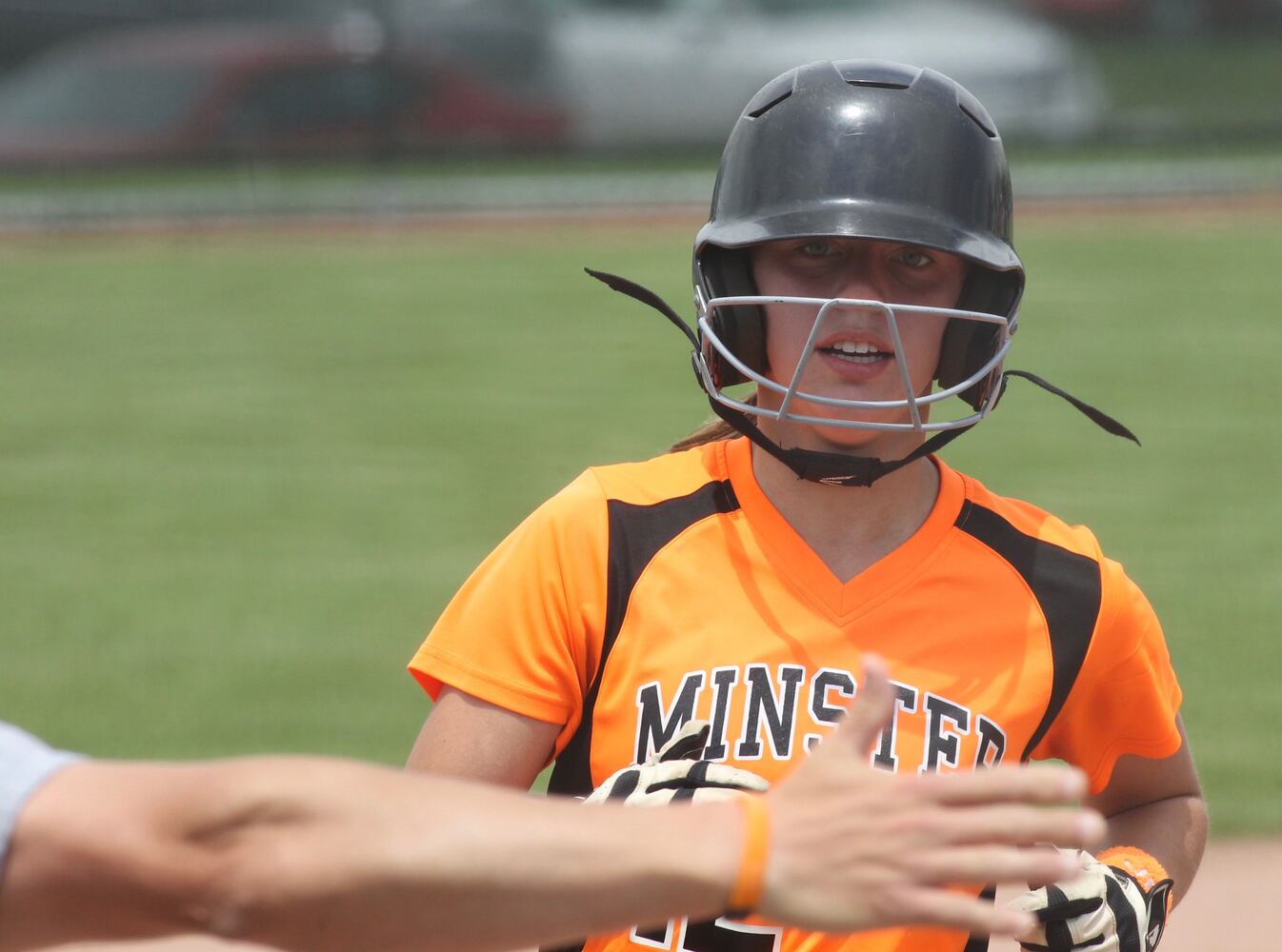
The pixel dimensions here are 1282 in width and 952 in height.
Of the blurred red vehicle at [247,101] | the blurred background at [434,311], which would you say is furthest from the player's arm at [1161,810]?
the blurred red vehicle at [247,101]

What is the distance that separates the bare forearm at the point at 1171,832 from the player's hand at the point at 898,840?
1149 mm

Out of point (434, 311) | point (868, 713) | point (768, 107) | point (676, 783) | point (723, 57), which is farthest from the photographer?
point (723, 57)

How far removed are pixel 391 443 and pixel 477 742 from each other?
7.21 metres

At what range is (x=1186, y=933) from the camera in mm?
4312

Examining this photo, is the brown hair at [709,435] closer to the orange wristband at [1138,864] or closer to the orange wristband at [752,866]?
the orange wristband at [1138,864]

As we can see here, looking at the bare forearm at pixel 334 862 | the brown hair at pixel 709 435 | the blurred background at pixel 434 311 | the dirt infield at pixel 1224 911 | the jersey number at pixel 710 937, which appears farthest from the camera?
A: the blurred background at pixel 434 311

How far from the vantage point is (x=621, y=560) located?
2404 mm

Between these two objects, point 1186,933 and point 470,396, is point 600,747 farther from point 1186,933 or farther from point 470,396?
point 470,396

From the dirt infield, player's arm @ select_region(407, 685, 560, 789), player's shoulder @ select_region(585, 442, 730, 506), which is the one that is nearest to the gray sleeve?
player's arm @ select_region(407, 685, 560, 789)

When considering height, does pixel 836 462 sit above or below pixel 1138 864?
above

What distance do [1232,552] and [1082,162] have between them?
960 centimetres

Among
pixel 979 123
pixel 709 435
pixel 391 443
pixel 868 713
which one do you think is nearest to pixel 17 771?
pixel 868 713

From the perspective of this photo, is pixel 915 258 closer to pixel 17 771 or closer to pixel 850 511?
pixel 850 511

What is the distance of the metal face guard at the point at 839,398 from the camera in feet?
7.74
